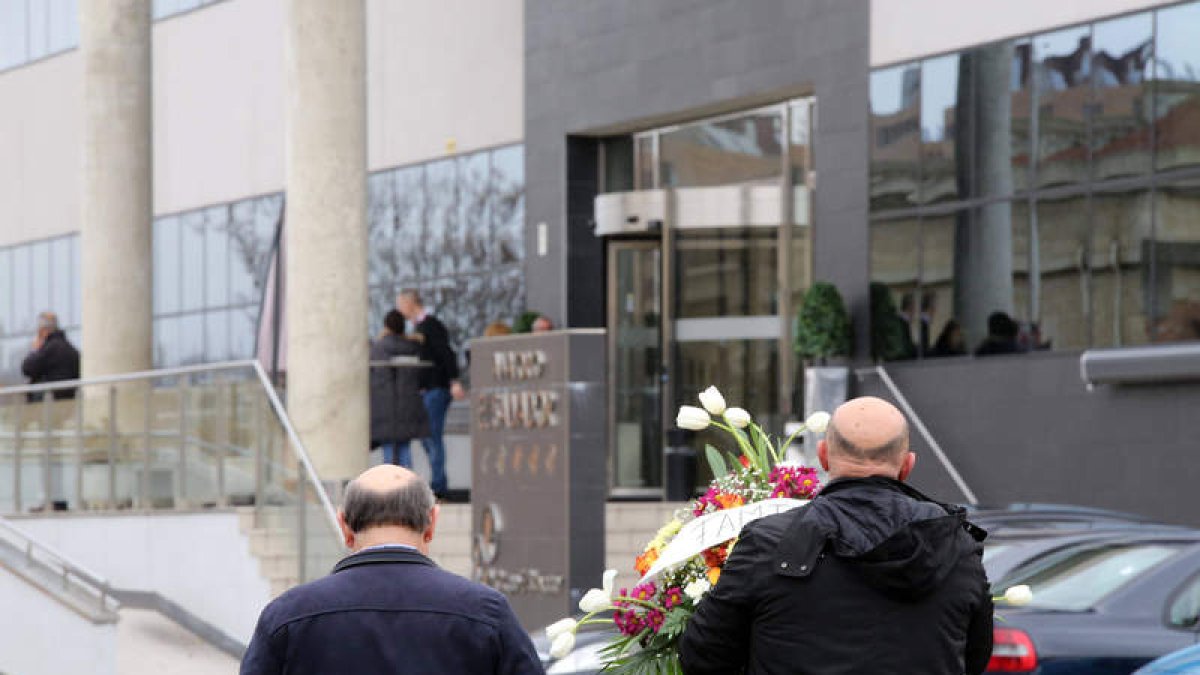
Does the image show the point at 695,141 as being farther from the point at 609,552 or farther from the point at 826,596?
the point at 826,596

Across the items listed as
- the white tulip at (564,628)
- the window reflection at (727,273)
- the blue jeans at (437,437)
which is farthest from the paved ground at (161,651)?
the window reflection at (727,273)

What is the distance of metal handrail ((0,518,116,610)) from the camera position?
546 inches

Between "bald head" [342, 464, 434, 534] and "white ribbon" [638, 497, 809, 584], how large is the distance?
2.64 ft

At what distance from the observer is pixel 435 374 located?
22391 mm

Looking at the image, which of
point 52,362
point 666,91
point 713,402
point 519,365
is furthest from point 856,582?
point 666,91

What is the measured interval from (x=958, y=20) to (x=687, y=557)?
1638 cm

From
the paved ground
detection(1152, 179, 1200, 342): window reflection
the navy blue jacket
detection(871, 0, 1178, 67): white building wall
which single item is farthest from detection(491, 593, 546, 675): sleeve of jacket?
detection(871, 0, 1178, 67): white building wall

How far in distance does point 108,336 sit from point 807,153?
301 inches

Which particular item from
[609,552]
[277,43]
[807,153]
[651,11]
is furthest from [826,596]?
[277,43]

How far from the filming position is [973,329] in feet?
67.1

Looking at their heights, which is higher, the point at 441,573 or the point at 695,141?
the point at 695,141

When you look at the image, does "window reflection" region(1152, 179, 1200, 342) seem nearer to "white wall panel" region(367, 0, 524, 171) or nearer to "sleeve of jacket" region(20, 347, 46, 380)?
"white wall panel" region(367, 0, 524, 171)

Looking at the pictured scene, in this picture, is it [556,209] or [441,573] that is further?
[556,209]

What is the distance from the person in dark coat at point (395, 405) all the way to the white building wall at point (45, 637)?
5870 mm
